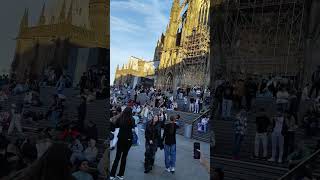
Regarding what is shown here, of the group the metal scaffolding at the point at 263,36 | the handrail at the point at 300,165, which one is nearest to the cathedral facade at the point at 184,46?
the metal scaffolding at the point at 263,36

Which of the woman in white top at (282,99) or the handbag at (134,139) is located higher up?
the woman in white top at (282,99)

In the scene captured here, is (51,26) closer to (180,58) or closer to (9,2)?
(9,2)

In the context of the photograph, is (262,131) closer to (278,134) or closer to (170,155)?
(278,134)

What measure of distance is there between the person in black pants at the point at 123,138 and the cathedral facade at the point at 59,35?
1047 mm

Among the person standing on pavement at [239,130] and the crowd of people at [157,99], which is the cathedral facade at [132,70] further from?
the person standing on pavement at [239,130]

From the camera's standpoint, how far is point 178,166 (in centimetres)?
627

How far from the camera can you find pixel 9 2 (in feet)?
21.4

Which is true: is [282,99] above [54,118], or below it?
above

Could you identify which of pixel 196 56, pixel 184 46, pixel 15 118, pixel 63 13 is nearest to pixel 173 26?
pixel 184 46

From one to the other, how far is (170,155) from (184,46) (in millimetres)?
2502

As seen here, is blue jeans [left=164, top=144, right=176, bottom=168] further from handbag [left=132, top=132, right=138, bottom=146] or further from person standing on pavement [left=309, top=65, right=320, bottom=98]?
person standing on pavement [left=309, top=65, right=320, bottom=98]

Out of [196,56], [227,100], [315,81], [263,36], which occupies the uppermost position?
[263,36]

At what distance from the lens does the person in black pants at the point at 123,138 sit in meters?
6.37

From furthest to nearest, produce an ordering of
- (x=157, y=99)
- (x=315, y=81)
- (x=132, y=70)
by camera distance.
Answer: (x=132, y=70) < (x=157, y=99) < (x=315, y=81)
